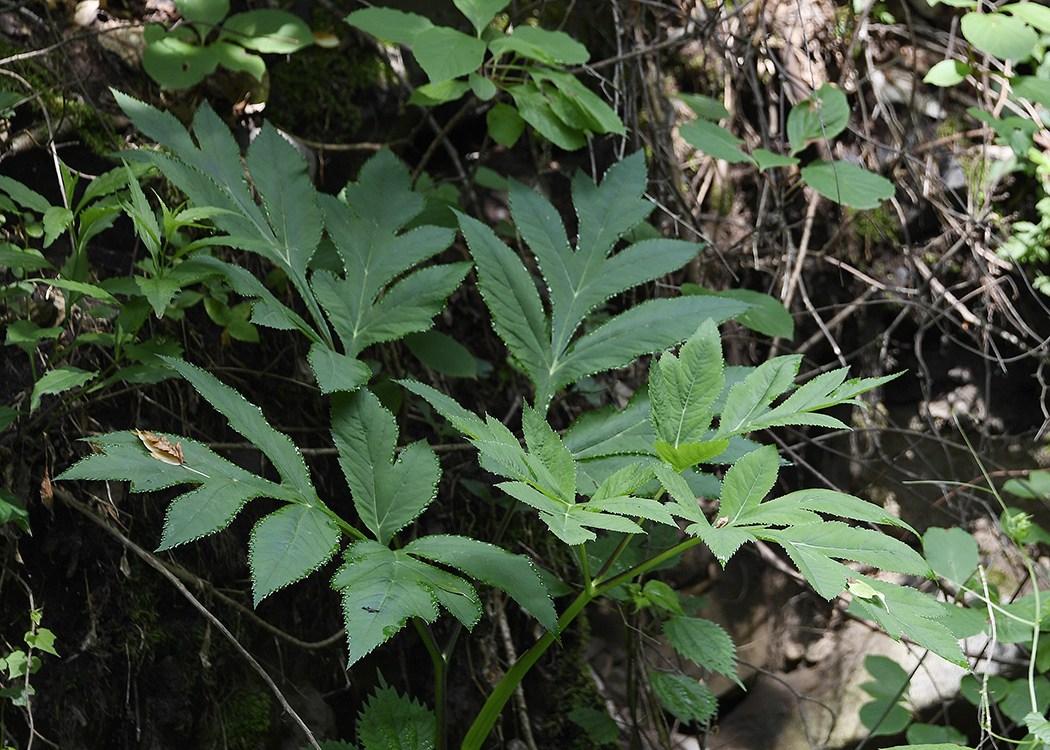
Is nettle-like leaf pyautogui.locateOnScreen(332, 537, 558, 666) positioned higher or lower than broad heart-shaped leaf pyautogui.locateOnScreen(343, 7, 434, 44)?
lower

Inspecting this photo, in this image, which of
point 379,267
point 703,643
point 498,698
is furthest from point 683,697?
point 379,267

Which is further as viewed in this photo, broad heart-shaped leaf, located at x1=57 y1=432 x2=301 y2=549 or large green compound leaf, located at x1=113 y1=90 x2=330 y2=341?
large green compound leaf, located at x1=113 y1=90 x2=330 y2=341

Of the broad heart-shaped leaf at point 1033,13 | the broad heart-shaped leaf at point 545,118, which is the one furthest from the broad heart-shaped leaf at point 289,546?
the broad heart-shaped leaf at point 1033,13

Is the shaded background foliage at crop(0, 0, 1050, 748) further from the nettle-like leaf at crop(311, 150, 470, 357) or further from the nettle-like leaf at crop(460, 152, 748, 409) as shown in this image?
the nettle-like leaf at crop(460, 152, 748, 409)

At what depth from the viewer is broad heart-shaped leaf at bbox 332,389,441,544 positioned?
1175 mm

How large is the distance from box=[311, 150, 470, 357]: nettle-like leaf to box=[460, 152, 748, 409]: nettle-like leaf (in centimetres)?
9

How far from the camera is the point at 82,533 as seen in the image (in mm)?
1414

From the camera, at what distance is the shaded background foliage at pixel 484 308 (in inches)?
55.9

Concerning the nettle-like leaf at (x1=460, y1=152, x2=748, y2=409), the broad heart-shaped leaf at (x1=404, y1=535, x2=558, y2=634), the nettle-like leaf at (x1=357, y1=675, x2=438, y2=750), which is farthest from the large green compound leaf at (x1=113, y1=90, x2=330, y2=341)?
the nettle-like leaf at (x1=357, y1=675, x2=438, y2=750)

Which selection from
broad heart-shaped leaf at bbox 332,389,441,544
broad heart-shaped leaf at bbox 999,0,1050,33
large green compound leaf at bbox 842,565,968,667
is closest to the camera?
large green compound leaf at bbox 842,565,968,667

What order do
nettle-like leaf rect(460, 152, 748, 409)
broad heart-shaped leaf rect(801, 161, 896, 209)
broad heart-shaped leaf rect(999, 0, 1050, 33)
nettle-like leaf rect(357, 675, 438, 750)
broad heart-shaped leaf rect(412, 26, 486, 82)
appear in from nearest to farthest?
nettle-like leaf rect(357, 675, 438, 750)
nettle-like leaf rect(460, 152, 748, 409)
broad heart-shaped leaf rect(412, 26, 486, 82)
broad heart-shaped leaf rect(801, 161, 896, 209)
broad heart-shaped leaf rect(999, 0, 1050, 33)

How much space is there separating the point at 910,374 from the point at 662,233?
127 centimetres

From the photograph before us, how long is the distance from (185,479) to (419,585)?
0.37m

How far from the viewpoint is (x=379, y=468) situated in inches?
47.1
